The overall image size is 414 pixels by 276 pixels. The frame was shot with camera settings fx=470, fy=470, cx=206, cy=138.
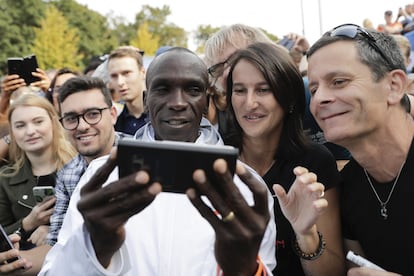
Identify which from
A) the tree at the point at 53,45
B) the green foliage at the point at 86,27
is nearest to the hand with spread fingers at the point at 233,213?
the tree at the point at 53,45

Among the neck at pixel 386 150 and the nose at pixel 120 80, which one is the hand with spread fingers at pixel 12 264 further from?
the nose at pixel 120 80

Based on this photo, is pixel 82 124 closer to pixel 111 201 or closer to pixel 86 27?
pixel 111 201

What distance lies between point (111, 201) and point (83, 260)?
13.2 inches

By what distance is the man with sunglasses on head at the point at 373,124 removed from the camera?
2.37m

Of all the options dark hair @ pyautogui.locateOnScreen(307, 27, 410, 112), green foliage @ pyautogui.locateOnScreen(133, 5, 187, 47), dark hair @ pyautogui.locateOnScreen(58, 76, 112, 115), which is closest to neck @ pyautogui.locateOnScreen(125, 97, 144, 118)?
dark hair @ pyautogui.locateOnScreen(58, 76, 112, 115)

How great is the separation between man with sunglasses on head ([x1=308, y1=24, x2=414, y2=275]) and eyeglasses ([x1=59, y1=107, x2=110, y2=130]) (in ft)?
5.95

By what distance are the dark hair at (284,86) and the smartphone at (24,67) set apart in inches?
132

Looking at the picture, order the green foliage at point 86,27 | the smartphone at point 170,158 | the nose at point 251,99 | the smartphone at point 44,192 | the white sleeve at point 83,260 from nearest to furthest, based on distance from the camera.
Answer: the smartphone at point 170,158 → the white sleeve at point 83,260 → the nose at point 251,99 → the smartphone at point 44,192 → the green foliage at point 86,27

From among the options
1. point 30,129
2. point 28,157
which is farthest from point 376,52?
point 28,157

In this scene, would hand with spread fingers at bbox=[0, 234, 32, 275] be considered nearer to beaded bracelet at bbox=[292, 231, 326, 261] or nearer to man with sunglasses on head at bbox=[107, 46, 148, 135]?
beaded bracelet at bbox=[292, 231, 326, 261]

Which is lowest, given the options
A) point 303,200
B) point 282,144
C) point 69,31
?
point 303,200

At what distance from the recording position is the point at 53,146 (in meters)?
4.19

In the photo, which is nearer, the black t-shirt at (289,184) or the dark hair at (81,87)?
the black t-shirt at (289,184)

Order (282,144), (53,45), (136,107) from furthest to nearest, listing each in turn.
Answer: (53,45)
(136,107)
(282,144)
